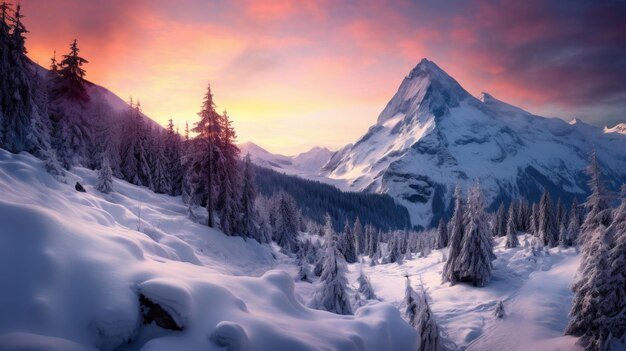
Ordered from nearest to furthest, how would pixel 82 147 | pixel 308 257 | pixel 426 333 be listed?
pixel 426 333 → pixel 82 147 → pixel 308 257

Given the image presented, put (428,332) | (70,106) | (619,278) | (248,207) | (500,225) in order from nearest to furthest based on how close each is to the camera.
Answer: (428,332) < (619,278) < (70,106) < (248,207) < (500,225)

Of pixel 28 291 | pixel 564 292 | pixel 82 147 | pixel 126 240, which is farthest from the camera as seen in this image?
pixel 82 147

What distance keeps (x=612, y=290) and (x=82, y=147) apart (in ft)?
146

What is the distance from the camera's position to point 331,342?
7.96 m

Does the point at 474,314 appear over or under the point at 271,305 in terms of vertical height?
under

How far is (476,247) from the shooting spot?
115ft

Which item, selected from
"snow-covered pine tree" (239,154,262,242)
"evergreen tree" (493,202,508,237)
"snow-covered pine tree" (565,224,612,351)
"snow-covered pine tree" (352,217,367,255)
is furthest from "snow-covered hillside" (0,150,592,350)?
"evergreen tree" (493,202,508,237)

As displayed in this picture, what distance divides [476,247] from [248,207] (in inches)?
1021

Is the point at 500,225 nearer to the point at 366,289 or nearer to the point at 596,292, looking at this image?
the point at 366,289

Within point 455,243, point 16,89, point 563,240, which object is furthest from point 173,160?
point 563,240

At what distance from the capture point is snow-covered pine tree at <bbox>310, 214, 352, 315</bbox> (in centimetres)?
1798

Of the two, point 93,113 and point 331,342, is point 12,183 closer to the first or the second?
point 331,342

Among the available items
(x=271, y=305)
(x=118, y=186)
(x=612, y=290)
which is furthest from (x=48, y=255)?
(x=118, y=186)

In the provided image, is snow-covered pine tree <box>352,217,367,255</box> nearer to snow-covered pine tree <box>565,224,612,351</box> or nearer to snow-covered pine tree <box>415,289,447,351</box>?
snow-covered pine tree <box>565,224,612,351</box>
